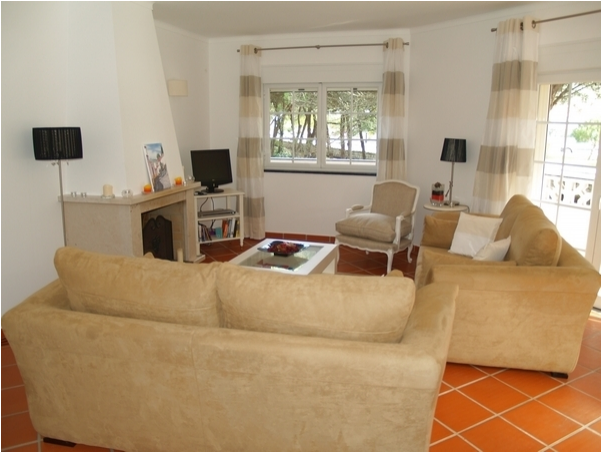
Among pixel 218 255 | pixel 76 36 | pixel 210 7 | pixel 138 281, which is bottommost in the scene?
pixel 218 255

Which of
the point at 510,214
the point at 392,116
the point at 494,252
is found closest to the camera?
the point at 494,252

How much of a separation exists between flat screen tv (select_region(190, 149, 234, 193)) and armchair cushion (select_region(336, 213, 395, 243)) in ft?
5.49

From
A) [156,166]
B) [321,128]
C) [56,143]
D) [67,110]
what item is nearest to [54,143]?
[56,143]

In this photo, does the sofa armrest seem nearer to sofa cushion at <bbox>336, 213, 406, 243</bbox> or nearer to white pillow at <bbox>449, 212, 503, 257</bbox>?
white pillow at <bbox>449, 212, 503, 257</bbox>

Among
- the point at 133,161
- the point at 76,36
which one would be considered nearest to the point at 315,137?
the point at 133,161

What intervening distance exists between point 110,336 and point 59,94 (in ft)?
8.61

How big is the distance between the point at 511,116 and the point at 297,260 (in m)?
2.26

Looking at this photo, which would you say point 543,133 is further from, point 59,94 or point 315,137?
point 59,94

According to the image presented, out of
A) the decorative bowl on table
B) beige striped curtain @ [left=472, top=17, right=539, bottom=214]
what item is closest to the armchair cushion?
the decorative bowl on table

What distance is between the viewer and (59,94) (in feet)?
12.9

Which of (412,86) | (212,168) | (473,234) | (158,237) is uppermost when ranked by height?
(412,86)

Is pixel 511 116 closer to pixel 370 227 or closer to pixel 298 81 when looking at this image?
pixel 370 227

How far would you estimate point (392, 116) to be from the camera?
559cm

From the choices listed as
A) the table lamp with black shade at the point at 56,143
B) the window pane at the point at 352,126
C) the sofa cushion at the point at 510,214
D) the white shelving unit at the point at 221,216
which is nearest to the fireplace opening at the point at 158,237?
the white shelving unit at the point at 221,216
